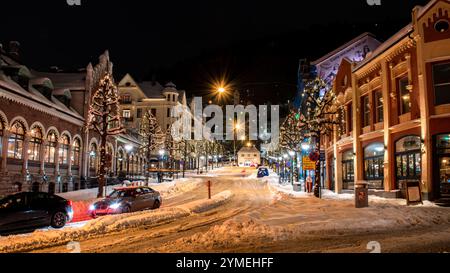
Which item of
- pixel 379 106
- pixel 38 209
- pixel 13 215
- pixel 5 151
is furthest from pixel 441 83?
pixel 5 151

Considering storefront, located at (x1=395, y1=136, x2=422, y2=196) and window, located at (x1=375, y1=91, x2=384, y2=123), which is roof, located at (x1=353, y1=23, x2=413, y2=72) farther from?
storefront, located at (x1=395, y1=136, x2=422, y2=196)

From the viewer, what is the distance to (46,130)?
31.1 m

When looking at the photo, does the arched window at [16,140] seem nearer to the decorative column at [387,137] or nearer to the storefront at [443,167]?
the decorative column at [387,137]

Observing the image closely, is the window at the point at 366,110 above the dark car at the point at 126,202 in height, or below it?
above

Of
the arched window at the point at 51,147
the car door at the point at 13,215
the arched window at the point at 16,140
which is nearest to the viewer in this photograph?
the car door at the point at 13,215

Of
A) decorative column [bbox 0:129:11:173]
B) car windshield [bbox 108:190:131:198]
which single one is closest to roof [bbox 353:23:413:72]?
car windshield [bbox 108:190:131:198]

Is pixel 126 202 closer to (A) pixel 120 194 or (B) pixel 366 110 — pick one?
(A) pixel 120 194

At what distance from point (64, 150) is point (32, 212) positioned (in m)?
21.7

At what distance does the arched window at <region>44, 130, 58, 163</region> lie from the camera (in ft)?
104

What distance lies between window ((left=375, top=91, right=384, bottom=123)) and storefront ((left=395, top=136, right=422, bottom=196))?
3.15 metres

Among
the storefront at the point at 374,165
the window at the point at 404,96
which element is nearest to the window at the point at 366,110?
the storefront at the point at 374,165

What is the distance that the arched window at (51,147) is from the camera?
104 feet

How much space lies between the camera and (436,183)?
21.3 meters

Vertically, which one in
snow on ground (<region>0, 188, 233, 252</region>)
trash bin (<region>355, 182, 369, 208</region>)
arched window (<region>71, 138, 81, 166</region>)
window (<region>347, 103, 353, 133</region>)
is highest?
window (<region>347, 103, 353, 133</region>)
